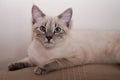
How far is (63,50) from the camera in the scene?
1.47 meters

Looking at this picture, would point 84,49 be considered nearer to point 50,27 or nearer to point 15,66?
point 50,27

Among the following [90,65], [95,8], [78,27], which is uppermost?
[95,8]

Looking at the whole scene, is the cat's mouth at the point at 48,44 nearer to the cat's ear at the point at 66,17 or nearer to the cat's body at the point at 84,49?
the cat's body at the point at 84,49

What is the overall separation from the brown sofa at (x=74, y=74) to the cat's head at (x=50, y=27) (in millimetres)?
177

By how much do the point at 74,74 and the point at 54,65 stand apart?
12cm

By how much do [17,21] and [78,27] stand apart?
423 mm

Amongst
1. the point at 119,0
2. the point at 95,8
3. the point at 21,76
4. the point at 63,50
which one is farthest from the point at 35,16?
the point at 119,0

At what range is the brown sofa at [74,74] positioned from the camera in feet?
4.26

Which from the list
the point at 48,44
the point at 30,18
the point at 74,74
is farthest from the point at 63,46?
the point at 30,18

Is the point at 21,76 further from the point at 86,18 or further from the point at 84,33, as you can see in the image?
the point at 86,18

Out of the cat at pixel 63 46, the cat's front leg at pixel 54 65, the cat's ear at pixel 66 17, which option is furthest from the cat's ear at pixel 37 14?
the cat's front leg at pixel 54 65

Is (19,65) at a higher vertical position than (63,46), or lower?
lower

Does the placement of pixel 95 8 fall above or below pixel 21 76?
above

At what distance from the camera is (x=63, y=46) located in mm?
1474
